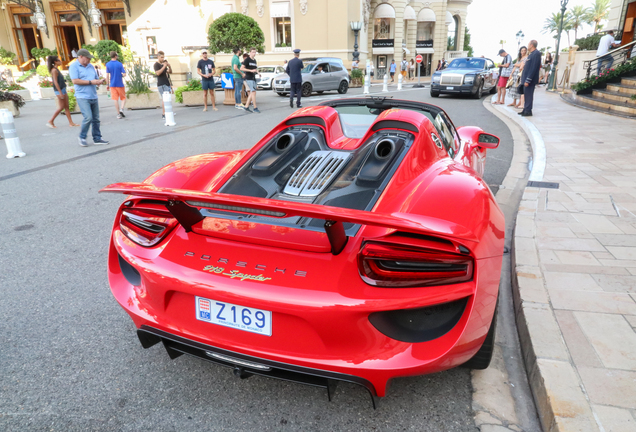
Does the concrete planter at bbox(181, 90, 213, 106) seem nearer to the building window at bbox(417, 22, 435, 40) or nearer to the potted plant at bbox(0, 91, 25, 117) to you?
the potted plant at bbox(0, 91, 25, 117)

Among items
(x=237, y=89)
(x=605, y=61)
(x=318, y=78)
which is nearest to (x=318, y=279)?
(x=237, y=89)

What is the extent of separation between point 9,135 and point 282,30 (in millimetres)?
31673

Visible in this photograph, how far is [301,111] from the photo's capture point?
128 inches

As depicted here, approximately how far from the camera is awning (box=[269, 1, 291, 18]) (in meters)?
35.3

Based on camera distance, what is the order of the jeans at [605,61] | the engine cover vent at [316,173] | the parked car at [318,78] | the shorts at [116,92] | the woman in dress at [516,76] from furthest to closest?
the parked car at [318,78] → the jeans at [605,61] → the woman in dress at [516,76] → the shorts at [116,92] → the engine cover vent at [316,173]

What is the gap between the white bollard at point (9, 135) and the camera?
312 inches

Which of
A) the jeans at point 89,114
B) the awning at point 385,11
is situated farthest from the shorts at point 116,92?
the awning at point 385,11

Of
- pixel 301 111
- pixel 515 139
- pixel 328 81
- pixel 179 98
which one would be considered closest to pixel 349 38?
pixel 328 81

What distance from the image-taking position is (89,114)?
29.3ft

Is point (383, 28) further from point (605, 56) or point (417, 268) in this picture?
point (417, 268)

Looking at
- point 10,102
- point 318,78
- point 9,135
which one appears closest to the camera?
point 9,135

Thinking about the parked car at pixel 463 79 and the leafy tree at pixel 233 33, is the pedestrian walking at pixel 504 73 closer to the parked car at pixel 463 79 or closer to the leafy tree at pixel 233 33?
the parked car at pixel 463 79

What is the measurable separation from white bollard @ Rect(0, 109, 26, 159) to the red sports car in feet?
24.4

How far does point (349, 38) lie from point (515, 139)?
29219 millimetres
